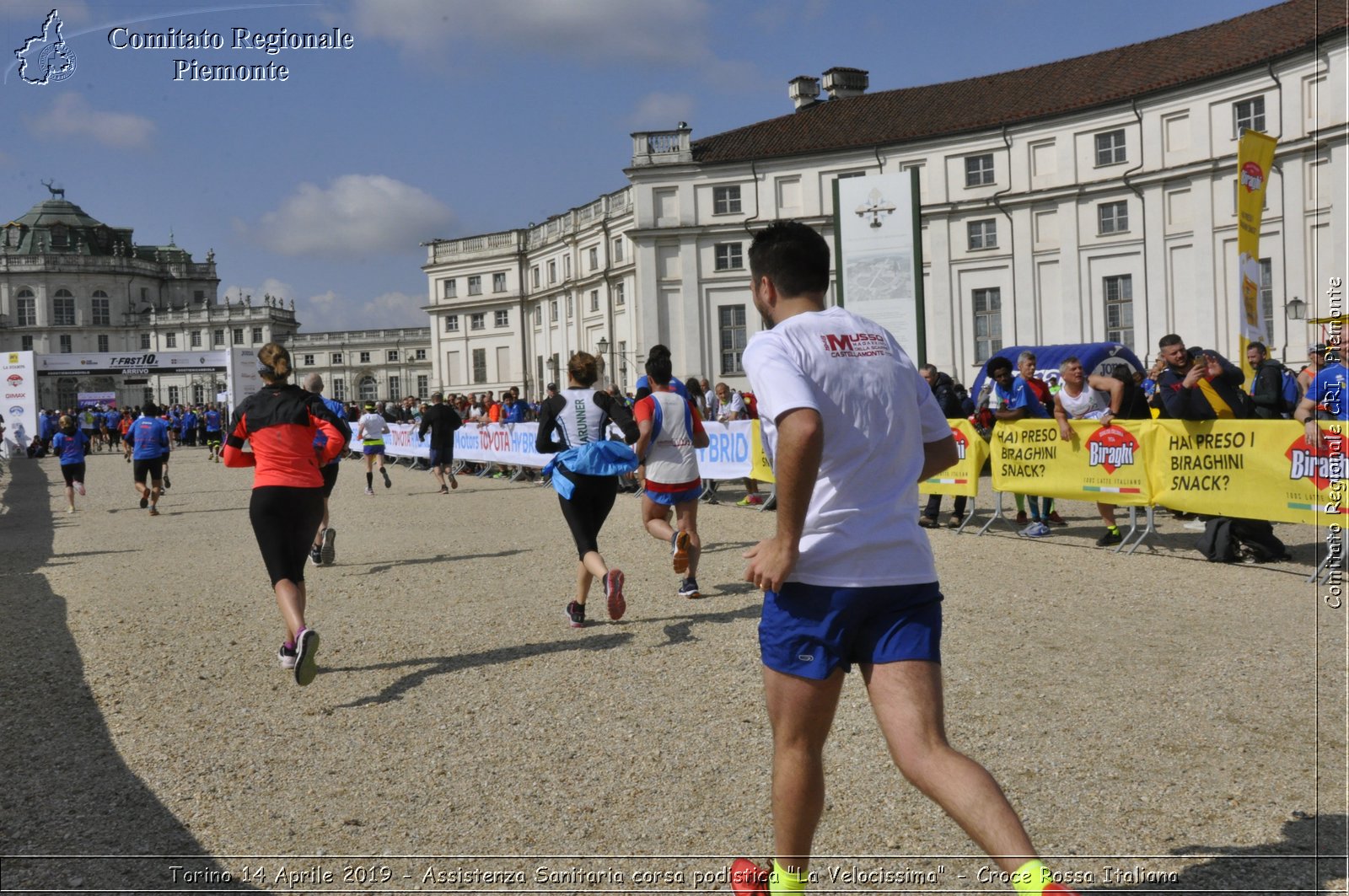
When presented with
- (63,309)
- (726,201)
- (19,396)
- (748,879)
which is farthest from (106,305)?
(748,879)

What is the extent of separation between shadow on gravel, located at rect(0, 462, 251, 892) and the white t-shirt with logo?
2516 millimetres

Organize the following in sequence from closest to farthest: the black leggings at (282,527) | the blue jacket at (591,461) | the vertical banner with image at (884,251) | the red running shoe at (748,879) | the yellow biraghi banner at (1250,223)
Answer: the red running shoe at (748,879) → the black leggings at (282,527) → the blue jacket at (591,461) → the yellow biraghi banner at (1250,223) → the vertical banner with image at (884,251)

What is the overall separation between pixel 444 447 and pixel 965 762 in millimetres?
20649

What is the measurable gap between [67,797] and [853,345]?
13.3 feet

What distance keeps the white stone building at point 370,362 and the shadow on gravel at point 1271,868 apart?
111 m

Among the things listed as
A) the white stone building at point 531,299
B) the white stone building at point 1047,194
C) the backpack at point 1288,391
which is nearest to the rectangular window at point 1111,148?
the white stone building at point 1047,194

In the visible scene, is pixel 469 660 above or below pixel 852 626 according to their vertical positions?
below

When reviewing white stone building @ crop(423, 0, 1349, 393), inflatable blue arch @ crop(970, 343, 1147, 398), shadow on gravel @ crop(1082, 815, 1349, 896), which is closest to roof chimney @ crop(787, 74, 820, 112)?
white stone building @ crop(423, 0, 1349, 393)

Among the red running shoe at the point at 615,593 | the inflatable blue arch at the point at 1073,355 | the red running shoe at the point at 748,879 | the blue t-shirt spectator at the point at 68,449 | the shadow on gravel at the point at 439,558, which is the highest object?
the inflatable blue arch at the point at 1073,355

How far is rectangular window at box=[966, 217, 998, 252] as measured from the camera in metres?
50.6

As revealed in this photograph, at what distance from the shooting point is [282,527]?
7027mm

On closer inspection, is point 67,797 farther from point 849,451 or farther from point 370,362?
point 370,362

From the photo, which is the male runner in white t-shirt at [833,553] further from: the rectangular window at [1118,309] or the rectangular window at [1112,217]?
the rectangular window at [1112,217]

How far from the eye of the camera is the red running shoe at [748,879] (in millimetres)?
3336
